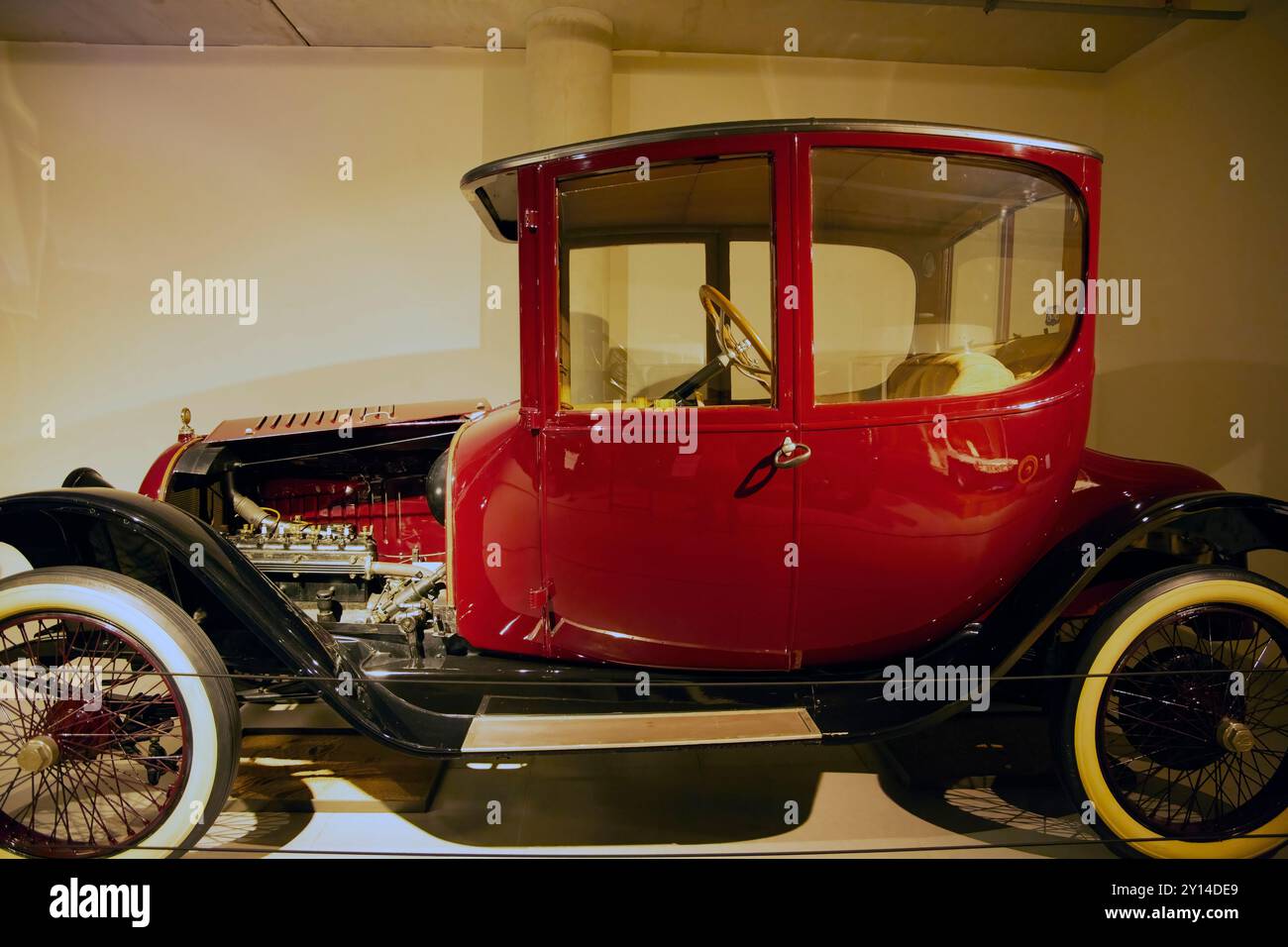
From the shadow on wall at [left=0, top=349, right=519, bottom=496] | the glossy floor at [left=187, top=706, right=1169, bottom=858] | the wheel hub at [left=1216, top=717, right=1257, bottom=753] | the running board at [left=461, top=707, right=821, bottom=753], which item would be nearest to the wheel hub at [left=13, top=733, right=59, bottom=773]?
the glossy floor at [left=187, top=706, right=1169, bottom=858]

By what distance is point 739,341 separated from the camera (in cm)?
196

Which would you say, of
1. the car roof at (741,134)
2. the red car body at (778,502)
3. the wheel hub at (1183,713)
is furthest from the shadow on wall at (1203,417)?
the car roof at (741,134)

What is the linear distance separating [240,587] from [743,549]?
4.33ft

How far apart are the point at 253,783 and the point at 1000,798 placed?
237 centimetres

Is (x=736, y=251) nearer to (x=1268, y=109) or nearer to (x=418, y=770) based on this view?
(x=418, y=770)

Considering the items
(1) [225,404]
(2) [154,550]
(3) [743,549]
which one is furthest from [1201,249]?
(1) [225,404]

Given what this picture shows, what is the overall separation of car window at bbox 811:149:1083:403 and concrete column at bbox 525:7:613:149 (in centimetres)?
187

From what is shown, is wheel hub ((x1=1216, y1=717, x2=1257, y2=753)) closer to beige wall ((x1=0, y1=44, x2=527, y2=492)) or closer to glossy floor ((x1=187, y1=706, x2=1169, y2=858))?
glossy floor ((x1=187, y1=706, x2=1169, y2=858))

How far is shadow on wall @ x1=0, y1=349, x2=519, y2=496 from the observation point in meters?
3.74

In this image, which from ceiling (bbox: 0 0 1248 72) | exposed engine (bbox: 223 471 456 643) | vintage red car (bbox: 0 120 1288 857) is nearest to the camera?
vintage red car (bbox: 0 120 1288 857)

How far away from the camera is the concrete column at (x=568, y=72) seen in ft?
10.9

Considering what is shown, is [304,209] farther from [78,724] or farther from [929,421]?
[929,421]

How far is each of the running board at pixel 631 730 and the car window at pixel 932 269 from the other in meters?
0.91
